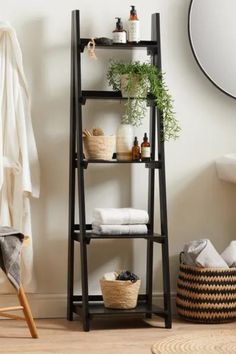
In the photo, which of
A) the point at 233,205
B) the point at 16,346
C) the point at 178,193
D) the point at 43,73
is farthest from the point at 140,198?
the point at 16,346

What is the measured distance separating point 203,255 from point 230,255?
0.58 feet

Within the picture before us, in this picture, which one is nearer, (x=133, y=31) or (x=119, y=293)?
(x=119, y=293)

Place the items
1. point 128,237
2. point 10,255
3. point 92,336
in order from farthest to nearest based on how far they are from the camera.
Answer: point 128,237 < point 92,336 < point 10,255

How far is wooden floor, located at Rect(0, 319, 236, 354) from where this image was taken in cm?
346

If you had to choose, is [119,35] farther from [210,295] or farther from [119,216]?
[210,295]

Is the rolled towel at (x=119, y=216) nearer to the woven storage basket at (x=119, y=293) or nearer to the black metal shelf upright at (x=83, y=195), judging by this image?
the black metal shelf upright at (x=83, y=195)

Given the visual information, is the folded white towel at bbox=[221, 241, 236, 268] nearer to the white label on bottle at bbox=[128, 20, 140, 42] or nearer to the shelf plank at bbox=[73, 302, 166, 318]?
the shelf plank at bbox=[73, 302, 166, 318]

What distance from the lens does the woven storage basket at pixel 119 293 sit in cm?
392

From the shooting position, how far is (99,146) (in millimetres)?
3938

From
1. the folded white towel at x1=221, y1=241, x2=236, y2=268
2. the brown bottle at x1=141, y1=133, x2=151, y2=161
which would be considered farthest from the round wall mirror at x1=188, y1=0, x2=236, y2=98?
the folded white towel at x1=221, y1=241, x2=236, y2=268

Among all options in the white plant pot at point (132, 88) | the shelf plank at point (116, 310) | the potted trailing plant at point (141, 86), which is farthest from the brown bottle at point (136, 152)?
the shelf plank at point (116, 310)

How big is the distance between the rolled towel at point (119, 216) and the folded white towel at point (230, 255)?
50 centimetres

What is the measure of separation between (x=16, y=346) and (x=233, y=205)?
1518 millimetres

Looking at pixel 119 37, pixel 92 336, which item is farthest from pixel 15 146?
pixel 92 336
